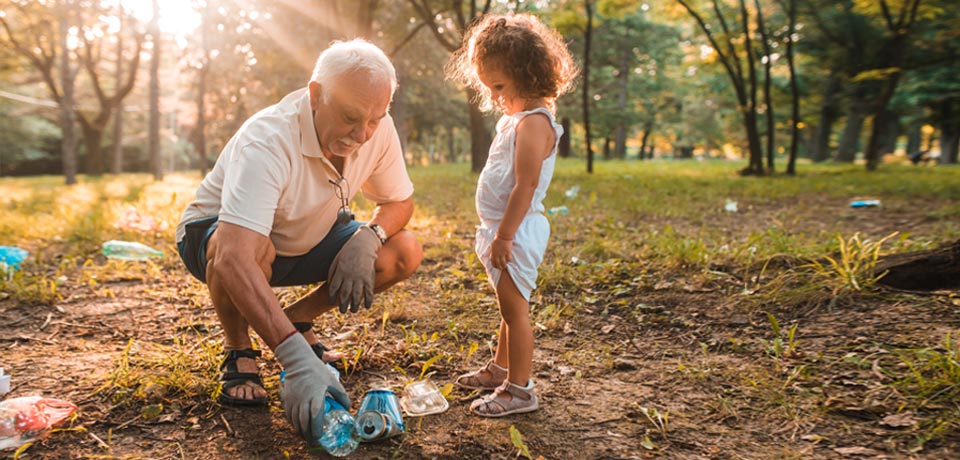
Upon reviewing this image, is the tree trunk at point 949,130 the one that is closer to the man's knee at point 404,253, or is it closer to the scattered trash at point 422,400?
the man's knee at point 404,253

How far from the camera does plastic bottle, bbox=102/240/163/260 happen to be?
13.8 feet

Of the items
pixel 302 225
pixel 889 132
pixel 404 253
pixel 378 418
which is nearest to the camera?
pixel 378 418

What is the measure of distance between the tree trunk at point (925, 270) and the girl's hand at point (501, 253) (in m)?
2.02

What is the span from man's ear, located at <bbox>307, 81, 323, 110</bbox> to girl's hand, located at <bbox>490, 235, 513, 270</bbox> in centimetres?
78

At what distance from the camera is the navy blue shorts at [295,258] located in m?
2.17

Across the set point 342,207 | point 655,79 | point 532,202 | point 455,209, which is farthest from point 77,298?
point 655,79

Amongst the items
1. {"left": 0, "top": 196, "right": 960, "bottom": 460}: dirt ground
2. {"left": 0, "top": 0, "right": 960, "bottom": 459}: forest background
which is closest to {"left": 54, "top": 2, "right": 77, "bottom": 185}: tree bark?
{"left": 0, "top": 0, "right": 960, "bottom": 459}: forest background

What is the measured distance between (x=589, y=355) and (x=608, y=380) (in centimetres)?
24

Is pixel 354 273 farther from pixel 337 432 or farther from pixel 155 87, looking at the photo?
pixel 155 87

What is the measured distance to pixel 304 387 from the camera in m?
1.73

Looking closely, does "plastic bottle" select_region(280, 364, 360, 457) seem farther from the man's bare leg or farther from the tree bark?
the tree bark

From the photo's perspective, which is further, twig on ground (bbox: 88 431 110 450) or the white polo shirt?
the white polo shirt

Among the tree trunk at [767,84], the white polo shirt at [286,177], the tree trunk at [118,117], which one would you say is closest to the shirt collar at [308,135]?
the white polo shirt at [286,177]

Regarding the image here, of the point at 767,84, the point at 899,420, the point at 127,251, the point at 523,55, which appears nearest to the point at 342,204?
the point at 523,55
